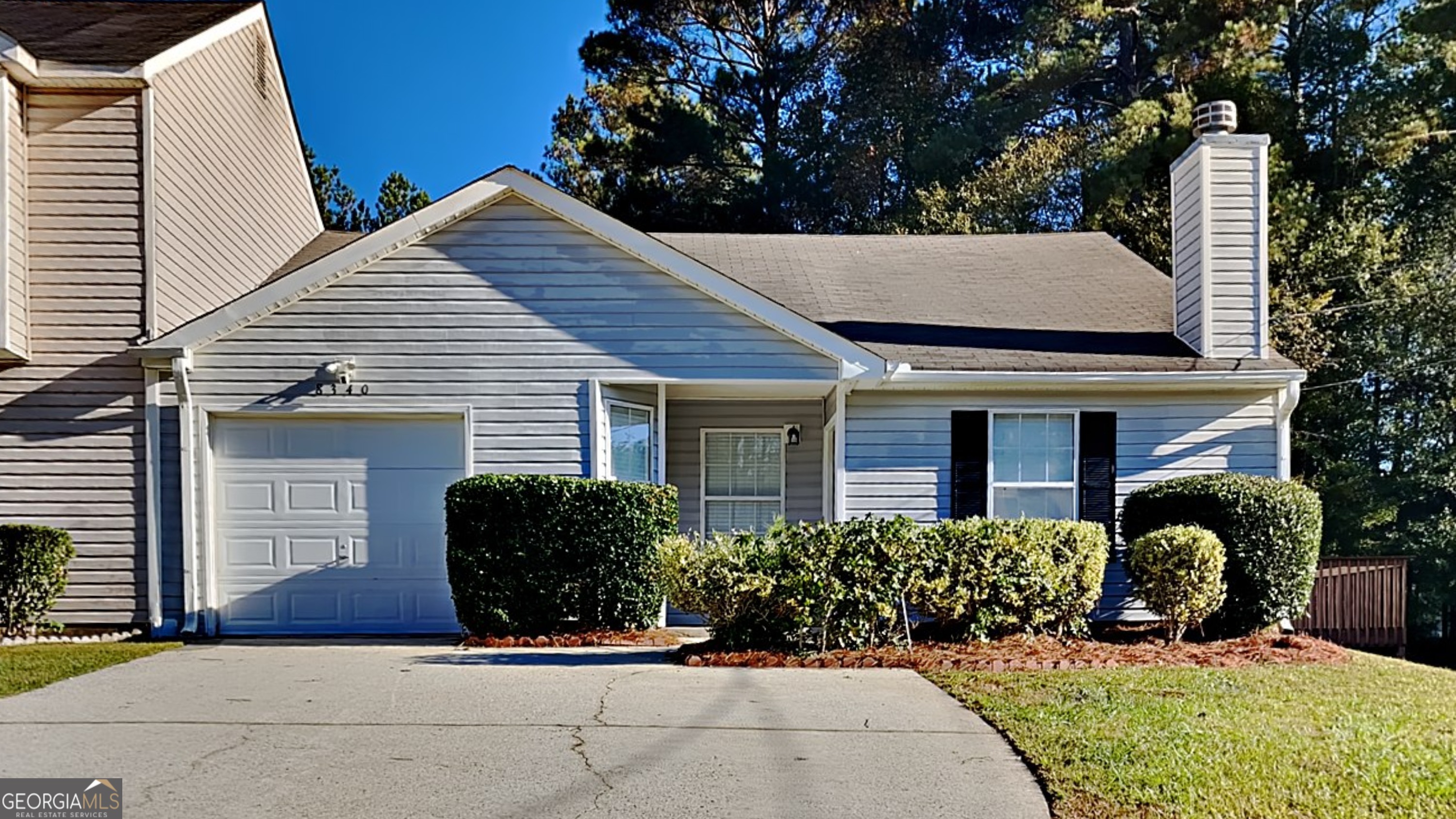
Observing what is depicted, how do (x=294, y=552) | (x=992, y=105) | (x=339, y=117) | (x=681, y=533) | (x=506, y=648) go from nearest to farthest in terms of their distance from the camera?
(x=506, y=648)
(x=294, y=552)
(x=681, y=533)
(x=992, y=105)
(x=339, y=117)

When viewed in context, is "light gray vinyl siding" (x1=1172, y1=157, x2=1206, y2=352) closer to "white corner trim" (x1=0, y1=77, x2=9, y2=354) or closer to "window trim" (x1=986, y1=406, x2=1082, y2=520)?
"window trim" (x1=986, y1=406, x2=1082, y2=520)

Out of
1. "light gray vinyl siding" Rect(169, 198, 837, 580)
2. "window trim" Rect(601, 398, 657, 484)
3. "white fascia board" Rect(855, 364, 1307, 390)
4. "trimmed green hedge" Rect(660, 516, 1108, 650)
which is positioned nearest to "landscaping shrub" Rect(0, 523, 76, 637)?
"light gray vinyl siding" Rect(169, 198, 837, 580)

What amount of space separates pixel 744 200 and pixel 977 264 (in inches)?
520

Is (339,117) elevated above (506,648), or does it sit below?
above

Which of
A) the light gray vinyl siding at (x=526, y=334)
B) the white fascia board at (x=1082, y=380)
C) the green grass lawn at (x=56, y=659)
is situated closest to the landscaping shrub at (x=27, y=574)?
the green grass lawn at (x=56, y=659)

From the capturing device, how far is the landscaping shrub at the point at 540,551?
31.7 feet

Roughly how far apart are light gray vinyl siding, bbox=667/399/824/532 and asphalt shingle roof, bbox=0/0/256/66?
6.47 m

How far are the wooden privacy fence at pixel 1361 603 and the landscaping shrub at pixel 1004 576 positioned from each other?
5545mm

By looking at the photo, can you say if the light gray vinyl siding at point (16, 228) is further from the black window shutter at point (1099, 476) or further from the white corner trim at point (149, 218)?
the black window shutter at point (1099, 476)

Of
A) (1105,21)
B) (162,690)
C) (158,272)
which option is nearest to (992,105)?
(1105,21)

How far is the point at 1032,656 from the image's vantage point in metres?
8.57

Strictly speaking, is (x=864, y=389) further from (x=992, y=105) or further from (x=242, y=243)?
(x=992, y=105)

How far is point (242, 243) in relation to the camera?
43.8 ft

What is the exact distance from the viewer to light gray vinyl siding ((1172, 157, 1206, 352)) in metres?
11.7
